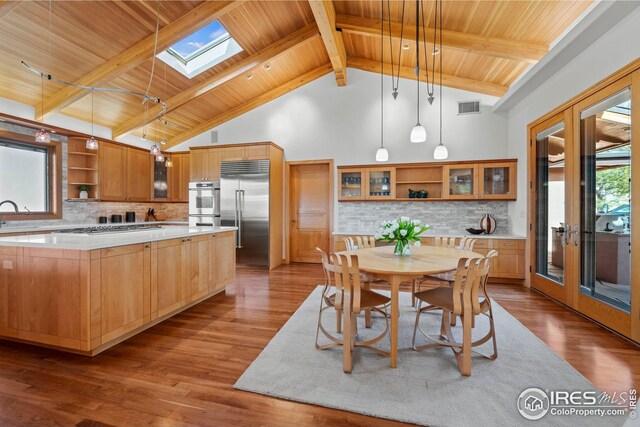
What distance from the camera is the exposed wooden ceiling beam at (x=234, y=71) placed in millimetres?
4812

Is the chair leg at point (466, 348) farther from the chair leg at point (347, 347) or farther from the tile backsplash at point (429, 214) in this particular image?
the tile backsplash at point (429, 214)

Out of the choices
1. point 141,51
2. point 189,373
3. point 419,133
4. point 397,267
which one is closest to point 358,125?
point 419,133

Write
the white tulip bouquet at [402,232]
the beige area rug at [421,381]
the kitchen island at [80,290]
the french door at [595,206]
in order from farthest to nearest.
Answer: the white tulip bouquet at [402,232], the french door at [595,206], the kitchen island at [80,290], the beige area rug at [421,381]

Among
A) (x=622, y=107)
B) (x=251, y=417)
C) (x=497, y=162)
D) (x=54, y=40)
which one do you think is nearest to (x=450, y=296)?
(x=251, y=417)

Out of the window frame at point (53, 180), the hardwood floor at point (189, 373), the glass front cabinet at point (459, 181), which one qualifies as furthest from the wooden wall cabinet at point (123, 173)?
the glass front cabinet at point (459, 181)

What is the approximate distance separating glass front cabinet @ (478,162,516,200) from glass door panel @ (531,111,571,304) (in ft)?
2.21

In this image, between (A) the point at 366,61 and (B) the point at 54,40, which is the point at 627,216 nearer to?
(A) the point at 366,61

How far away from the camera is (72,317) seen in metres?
2.19

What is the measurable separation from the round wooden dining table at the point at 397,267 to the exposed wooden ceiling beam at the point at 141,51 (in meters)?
3.61

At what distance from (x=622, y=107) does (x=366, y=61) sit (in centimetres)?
413

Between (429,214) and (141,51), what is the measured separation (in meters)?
5.37

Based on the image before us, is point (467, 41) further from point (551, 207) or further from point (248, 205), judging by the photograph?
point (248, 205)

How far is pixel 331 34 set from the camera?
432 cm

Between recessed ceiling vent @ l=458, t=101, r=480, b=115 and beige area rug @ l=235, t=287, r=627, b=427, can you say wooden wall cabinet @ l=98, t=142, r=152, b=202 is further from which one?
recessed ceiling vent @ l=458, t=101, r=480, b=115
